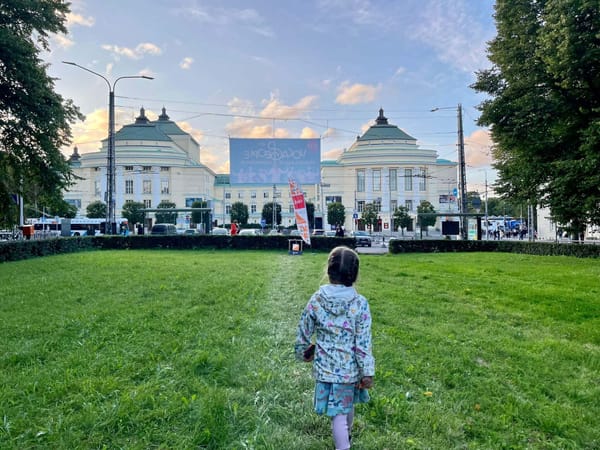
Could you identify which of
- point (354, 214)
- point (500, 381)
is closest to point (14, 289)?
point (500, 381)

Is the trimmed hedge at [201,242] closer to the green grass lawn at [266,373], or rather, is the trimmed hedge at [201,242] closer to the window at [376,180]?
the green grass lawn at [266,373]

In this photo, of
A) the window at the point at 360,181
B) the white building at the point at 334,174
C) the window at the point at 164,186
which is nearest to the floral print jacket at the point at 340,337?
the white building at the point at 334,174

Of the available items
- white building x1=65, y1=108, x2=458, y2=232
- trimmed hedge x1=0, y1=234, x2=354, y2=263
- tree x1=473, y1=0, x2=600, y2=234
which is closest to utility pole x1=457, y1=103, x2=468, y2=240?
tree x1=473, y1=0, x2=600, y2=234

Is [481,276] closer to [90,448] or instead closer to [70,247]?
[90,448]

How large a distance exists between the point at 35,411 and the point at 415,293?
310 inches

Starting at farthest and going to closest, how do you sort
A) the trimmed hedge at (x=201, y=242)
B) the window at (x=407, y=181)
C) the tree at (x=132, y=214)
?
1. the window at (x=407, y=181)
2. the tree at (x=132, y=214)
3. the trimmed hedge at (x=201, y=242)

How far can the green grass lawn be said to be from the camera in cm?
313

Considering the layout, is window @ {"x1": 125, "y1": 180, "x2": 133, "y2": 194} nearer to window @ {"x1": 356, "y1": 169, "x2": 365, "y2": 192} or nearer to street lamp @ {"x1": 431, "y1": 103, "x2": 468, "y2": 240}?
window @ {"x1": 356, "y1": 169, "x2": 365, "y2": 192}

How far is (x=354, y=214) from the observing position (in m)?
72.9

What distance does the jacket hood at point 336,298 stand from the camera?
2717mm

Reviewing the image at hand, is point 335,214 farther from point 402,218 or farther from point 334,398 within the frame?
point 334,398

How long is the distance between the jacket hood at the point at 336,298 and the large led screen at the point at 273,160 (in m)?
25.6

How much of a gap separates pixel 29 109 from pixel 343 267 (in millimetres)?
17262

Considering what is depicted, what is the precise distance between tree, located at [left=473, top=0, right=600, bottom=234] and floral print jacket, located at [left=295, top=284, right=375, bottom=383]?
1517 cm
